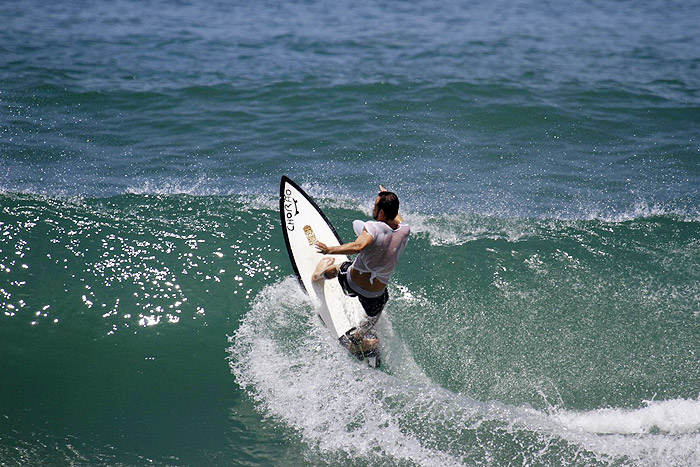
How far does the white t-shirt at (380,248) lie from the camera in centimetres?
→ 551

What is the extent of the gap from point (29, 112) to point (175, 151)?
330 cm

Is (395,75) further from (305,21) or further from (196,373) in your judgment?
(196,373)

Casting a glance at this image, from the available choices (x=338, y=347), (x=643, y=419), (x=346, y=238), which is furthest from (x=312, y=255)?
(x=643, y=419)

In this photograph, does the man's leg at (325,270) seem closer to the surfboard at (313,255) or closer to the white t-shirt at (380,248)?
the surfboard at (313,255)

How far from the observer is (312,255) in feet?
22.7

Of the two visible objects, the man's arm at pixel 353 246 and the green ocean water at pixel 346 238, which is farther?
the green ocean water at pixel 346 238

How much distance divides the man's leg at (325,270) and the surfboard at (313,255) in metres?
0.06

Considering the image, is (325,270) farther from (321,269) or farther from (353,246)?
(353,246)

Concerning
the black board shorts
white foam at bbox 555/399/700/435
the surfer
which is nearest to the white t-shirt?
the surfer

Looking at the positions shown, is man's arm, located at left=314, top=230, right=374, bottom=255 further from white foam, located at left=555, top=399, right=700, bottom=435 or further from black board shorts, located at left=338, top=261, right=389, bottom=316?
white foam, located at left=555, top=399, right=700, bottom=435

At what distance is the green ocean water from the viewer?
5.66 metres

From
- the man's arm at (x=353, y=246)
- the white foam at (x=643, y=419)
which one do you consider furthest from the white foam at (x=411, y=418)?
the man's arm at (x=353, y=246)

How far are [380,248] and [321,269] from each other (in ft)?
4.00

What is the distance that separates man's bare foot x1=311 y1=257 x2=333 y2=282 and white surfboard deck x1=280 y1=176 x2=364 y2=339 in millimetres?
48
